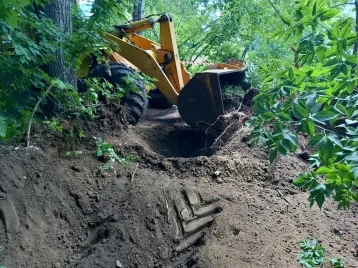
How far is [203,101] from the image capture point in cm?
744

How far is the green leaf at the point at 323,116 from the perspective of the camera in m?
2.36

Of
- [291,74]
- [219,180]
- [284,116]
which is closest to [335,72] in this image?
[291,74]

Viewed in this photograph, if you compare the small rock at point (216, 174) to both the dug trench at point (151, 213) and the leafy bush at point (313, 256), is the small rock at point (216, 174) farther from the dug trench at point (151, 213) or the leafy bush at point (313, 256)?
the leafy bush at point (313, 256)

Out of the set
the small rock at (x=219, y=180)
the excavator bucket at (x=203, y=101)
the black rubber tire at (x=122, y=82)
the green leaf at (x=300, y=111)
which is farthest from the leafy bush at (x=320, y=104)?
the black rubber tire at (x=122, y=82)

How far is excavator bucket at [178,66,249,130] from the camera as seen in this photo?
24.0 ft

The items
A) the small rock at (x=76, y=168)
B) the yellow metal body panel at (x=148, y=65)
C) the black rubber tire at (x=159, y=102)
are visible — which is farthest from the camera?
the black rubber tire at (x=159, y=102)

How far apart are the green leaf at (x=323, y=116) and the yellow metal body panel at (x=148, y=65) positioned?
18.0 ft

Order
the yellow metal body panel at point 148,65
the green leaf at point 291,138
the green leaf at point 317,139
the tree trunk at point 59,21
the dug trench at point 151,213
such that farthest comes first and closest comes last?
the yellow metal body panel at point 148,65 → the tree trunk at point 59,21 → the dug trench at point 151,213 → the green leaf at point 291,138 → the green leaf at point 317,139

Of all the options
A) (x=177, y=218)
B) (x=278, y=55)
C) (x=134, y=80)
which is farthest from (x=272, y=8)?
(x=177, y=218)

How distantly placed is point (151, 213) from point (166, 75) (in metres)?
4.10

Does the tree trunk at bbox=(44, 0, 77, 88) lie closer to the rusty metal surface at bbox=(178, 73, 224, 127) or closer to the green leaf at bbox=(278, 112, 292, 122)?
the rusty metal surface at bbox=(178, 73, 224, 127)

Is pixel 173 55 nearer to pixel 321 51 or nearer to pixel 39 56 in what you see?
pixel 39 56

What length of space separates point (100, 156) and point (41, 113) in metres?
1.08

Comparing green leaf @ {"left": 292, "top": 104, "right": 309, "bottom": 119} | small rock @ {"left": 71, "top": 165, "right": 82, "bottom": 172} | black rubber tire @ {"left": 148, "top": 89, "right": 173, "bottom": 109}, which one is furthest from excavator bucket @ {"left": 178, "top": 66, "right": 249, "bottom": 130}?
green leaf @ {"left": 292, "top": 104, "right": 309, "bottom": 119}
